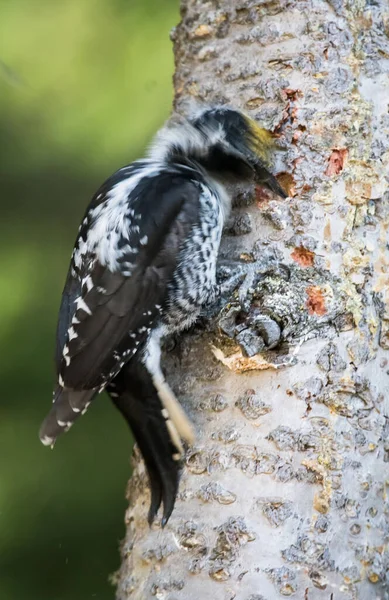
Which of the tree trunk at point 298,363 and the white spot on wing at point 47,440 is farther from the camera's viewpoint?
the white spot on wing at point 47,440

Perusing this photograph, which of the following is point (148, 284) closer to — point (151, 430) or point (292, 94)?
point (151, 430)

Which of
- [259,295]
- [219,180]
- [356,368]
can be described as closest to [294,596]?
[356,368]

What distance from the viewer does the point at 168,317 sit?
101 inches

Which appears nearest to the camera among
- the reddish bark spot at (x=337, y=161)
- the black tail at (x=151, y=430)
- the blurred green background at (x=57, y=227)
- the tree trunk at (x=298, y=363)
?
the tree trunk at (x=298, y=363)

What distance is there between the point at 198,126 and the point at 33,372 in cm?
117

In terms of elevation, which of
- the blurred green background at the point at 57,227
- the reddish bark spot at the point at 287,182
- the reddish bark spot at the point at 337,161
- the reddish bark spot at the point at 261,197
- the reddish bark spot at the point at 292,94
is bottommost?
the blurred green background at the point at 57,227

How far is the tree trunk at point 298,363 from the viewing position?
88.9 inches

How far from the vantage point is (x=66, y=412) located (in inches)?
95.5

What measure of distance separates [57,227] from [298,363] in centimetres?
164

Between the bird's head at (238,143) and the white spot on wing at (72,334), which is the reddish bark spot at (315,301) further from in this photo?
the white spot on wing at (72,334)

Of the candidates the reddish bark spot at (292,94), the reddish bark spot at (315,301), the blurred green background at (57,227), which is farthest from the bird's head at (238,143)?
the blurred green background at (57,227)

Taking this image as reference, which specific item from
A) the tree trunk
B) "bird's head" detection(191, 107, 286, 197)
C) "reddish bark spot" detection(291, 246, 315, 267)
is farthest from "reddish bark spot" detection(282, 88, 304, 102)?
"reddish bark spot" detection(291, 246, 315, 267)

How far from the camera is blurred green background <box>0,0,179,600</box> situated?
3.31 m

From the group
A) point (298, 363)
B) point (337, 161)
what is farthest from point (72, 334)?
point (337, 161)
